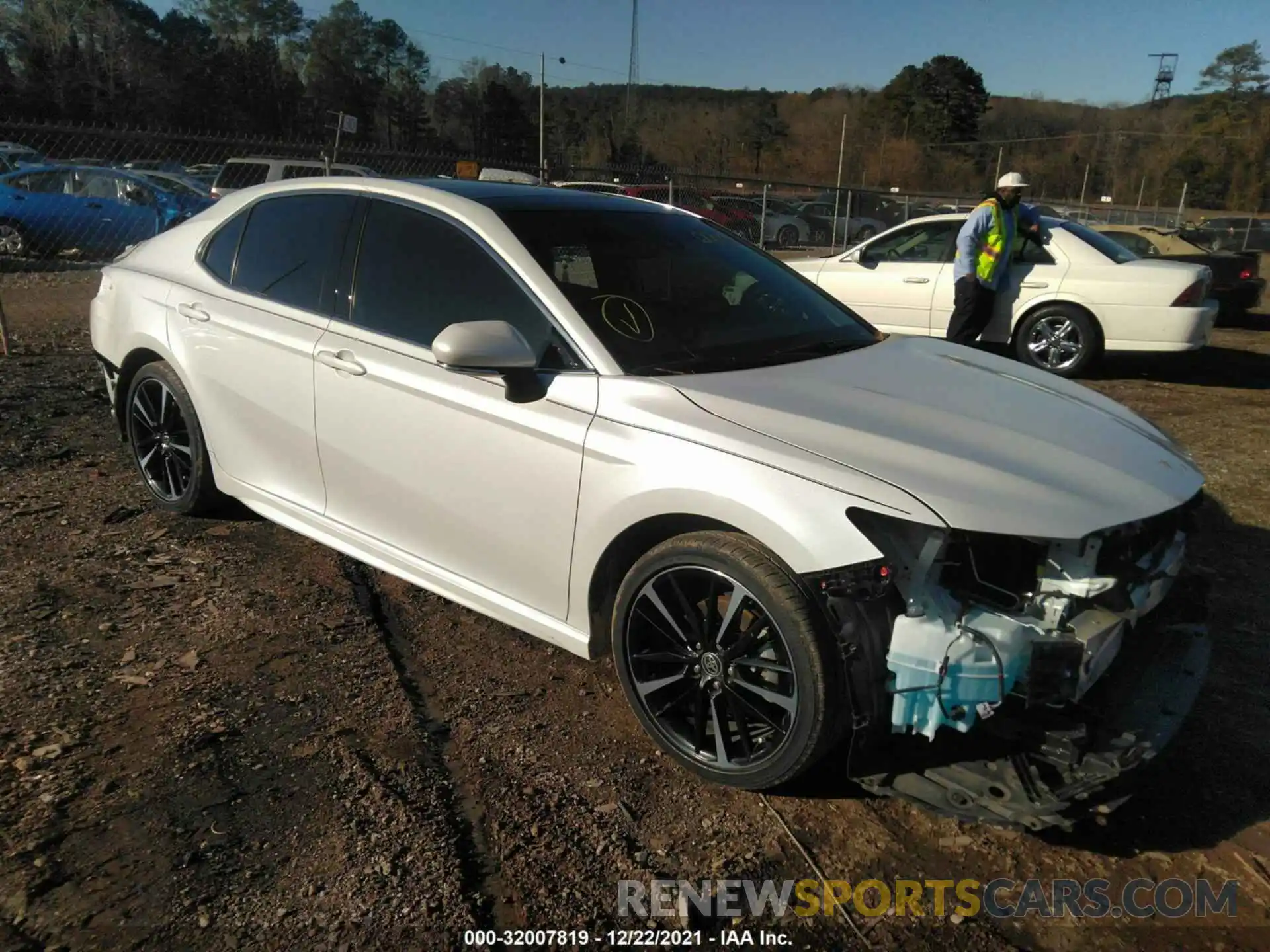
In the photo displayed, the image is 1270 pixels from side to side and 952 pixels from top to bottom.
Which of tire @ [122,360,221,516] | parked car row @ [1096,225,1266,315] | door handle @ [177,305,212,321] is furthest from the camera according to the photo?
parked car row @ [1096,225,1266,315]

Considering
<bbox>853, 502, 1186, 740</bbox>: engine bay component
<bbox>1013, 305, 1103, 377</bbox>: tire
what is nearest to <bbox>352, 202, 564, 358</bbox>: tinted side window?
<bbox>853, 502, 1186, 740</bbox>: engine bay component

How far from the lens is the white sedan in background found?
8156 millimetres

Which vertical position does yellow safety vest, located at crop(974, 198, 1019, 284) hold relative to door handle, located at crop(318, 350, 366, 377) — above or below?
above

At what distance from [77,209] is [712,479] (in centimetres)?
1692

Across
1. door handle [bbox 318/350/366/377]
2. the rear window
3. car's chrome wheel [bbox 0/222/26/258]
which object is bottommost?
car's chrome wheel [bbox 0/222/26/258]

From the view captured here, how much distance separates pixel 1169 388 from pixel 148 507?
27.9 ft

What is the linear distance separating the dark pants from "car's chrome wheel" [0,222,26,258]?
1510 centimetres

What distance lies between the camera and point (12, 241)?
15.3 metres

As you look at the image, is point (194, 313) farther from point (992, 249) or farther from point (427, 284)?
point (992, 249)

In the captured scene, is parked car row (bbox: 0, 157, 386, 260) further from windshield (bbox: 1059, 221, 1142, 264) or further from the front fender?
the front fender

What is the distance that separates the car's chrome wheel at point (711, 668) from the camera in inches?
99.0

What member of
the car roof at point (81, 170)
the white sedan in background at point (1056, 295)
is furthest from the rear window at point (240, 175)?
the white sedan in background at point (1056, 295)

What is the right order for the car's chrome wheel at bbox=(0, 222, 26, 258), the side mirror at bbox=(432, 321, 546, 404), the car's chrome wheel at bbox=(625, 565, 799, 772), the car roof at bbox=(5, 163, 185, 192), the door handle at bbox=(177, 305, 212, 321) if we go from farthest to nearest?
the car roof at bbox=(5, 163, 185, 192), the car's chrome wheel at bbox=(0, 222, 26, 258), the door handle at bbox=(177, 305, 212, 321), the side mirror at bbox=(432, 321, 546, 404), the car's chrome wheel at bbox=(625, 565, 799, 772)

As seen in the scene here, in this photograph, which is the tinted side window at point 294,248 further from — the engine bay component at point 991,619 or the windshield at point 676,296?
the engine bay component at point 991,619
